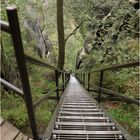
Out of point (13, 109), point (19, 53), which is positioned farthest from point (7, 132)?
point (13, 109)

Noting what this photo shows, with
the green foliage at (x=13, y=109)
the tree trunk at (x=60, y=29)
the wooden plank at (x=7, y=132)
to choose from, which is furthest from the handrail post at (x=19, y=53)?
the tree trunk at (x=60, y=29)

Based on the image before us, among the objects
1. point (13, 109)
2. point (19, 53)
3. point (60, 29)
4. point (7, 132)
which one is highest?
point (60, 29)

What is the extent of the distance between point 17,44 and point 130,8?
6836mm

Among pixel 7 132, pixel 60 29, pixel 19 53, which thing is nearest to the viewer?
pixel 19 53

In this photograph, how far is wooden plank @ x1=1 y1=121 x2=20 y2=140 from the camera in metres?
1.99

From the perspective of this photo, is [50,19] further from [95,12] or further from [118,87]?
[118,87]

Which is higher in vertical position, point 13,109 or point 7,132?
point 7,132

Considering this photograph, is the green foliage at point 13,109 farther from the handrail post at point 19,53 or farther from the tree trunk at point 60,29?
the tree trunk at point 60,29

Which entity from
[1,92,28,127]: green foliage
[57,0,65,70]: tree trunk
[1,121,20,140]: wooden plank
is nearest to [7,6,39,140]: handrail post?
[1,121,20,140]: wooden plank

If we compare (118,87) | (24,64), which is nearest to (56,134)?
(24,64)

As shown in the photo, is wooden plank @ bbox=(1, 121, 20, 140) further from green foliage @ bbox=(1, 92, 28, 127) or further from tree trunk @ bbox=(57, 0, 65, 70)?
tree trunk @ bbox=(57, 0, 65, 70)

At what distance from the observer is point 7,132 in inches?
80.3

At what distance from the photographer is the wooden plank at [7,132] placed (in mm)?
1985

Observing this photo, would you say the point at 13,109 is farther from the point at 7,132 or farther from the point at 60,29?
the point at 60,29
